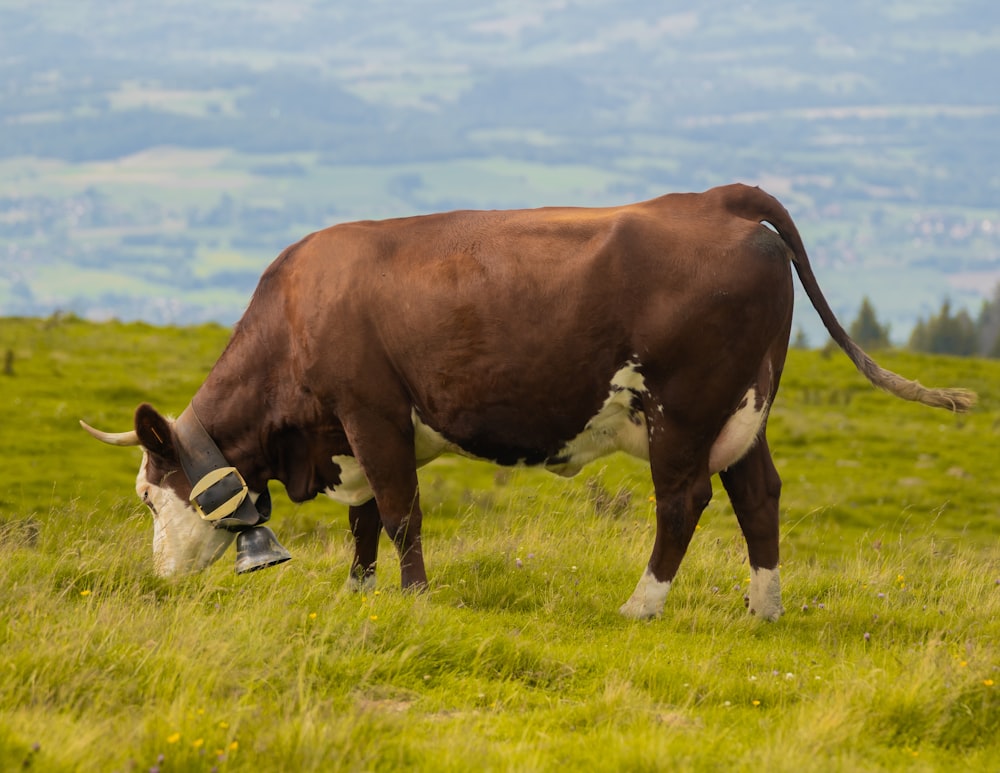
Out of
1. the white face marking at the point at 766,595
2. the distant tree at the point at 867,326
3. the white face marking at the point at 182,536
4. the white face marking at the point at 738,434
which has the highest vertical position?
the white face marking at the point at 738,434

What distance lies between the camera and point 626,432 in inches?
330

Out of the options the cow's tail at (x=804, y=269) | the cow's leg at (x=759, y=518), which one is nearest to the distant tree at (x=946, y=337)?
the cow's tail at (x=804, y=269)

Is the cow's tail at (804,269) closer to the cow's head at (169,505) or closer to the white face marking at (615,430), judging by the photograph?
the white face marking at (615,430)

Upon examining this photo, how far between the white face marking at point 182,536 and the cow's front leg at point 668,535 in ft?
9.80

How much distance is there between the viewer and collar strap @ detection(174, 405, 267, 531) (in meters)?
8.81

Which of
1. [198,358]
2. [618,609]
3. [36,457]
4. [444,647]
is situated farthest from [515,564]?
→ [198,358]

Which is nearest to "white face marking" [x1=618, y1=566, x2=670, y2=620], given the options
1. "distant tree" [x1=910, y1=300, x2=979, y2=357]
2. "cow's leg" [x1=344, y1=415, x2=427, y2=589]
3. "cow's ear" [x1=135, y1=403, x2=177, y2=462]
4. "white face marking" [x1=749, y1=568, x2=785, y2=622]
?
"white face marking" [x1=749, y1=568, x2=785, y2=622]

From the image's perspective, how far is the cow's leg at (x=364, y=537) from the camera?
9156mm

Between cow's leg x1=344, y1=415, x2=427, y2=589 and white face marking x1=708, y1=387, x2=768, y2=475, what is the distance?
2078 millimetres

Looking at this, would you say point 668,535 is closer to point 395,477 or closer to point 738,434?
point 738,434

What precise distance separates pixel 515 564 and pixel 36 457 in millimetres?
18579

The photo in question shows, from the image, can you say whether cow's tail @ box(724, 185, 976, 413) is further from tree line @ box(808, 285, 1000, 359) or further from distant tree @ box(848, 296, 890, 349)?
distant tree @ box(848, 296, 890, 349)

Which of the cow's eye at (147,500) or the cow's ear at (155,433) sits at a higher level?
the cow's ear at (155,433)

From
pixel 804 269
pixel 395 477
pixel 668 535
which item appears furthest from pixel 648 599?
pixel 804 269
